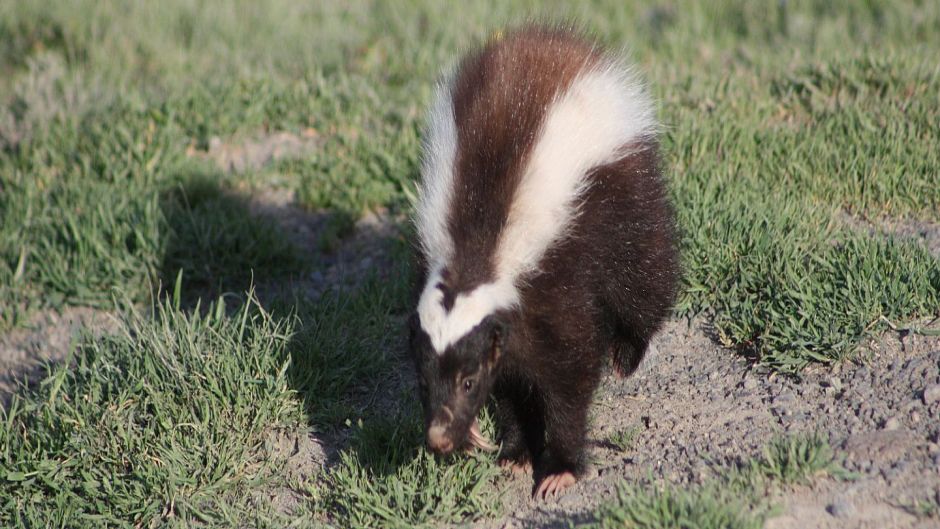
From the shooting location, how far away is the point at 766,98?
18.7 feet

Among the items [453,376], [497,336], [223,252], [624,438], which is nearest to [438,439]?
[453,376]

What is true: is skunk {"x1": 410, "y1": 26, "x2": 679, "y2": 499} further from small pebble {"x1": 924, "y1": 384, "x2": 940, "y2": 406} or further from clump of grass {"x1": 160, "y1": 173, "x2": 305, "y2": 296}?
clump of grass {"x1": 160, "y1": 173, "x2": 305, "y2": 296}

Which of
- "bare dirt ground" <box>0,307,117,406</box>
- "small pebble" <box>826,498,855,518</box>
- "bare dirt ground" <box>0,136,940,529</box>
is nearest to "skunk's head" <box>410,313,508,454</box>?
"bare dirt ground" <box>0,136,940,529</box>

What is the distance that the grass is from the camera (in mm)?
3061

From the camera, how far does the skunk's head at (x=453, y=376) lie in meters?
3.30

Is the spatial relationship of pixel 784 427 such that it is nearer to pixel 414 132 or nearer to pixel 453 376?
pixel 453 376

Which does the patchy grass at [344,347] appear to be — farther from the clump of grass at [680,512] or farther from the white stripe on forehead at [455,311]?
the clump of grass at [680,512]

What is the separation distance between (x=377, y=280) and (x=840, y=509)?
8.08 ft

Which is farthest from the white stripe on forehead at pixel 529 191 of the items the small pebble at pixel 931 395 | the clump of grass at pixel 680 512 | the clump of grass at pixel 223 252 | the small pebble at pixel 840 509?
the clump of grass at pixel 223 252

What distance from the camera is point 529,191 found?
11.6 ft

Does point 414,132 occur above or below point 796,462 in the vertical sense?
below

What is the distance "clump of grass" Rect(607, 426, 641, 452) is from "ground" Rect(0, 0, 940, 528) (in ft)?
0.07

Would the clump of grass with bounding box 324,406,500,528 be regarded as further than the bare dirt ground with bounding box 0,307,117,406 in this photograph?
No

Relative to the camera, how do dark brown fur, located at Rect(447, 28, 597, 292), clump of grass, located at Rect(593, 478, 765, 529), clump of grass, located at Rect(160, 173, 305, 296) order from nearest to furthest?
clump of grass, located at Rect(593, 478, 765, 529), dark brown fur, located at Rect(447, 28, 597, 292), clump of grass, located at Rect(160, 173, 305, 296)
